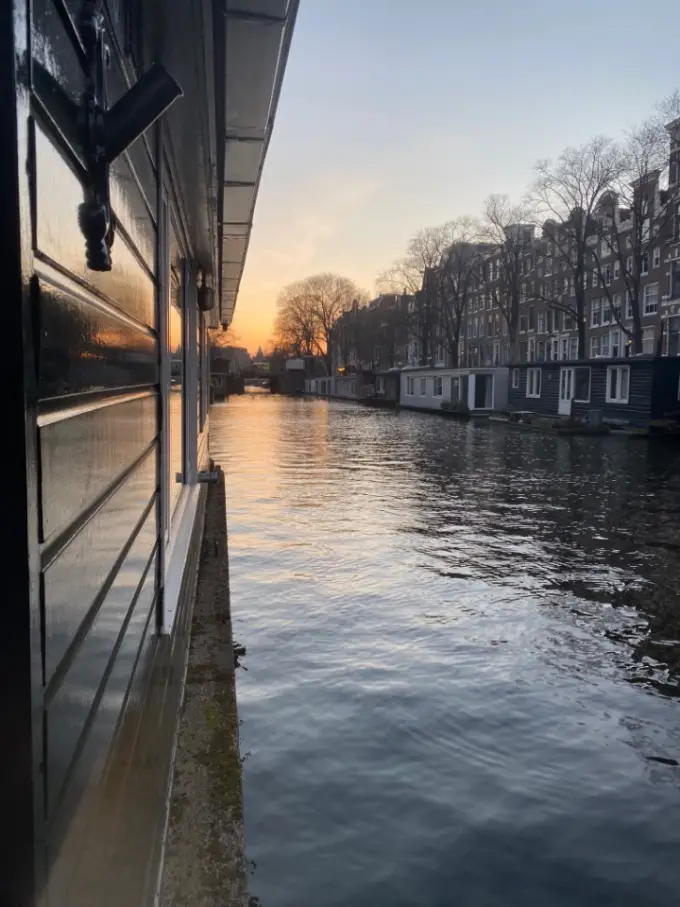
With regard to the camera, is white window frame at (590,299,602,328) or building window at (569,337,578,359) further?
building window at (569,337,578,359)

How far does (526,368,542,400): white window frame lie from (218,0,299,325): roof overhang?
34066 millimetres

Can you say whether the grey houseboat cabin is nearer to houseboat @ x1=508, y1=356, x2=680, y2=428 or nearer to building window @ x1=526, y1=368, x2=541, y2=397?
houseboat @ x1=508, y1=356, x2=680, y2=428

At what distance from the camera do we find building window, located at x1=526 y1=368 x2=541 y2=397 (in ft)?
122

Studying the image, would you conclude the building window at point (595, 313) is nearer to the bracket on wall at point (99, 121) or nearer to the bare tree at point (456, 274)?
the bare tree at point (456, 274)

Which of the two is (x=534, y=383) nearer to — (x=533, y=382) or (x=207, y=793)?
(x=533, y=382)

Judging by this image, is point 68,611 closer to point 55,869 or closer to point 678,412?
point 55,869

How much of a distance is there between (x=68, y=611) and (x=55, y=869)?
13.1 inches

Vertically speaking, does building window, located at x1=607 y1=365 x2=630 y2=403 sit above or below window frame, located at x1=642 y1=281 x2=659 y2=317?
below

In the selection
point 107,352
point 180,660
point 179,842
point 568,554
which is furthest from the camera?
point 568,554

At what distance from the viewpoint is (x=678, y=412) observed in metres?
27.7

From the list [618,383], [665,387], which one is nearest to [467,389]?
[618,383]

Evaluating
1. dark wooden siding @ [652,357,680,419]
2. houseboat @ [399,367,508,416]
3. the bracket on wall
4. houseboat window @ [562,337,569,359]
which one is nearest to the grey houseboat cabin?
the bracket on wall

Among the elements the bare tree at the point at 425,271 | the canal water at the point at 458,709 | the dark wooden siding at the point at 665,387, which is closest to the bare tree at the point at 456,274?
the bare tree at the point at 425,271

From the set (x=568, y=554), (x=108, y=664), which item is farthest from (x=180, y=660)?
(x=568, y=554)
